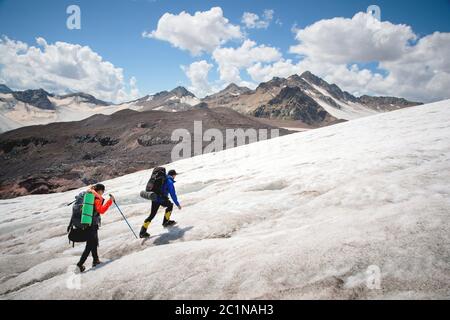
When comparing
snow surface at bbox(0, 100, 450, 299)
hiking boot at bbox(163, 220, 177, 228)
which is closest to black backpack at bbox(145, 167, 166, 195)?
hiking boot at bbox(163, 220, 177, 228)

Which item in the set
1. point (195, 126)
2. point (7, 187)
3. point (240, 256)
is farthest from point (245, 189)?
point (195, 126)

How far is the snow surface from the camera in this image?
5.76 meters

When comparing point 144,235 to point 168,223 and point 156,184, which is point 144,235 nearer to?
point 168,223

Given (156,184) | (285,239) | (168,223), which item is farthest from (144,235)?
(285,239)

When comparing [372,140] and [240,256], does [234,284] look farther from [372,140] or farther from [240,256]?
[372,140]

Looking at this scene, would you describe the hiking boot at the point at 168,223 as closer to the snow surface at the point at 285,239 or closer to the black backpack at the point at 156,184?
the snow surface at the point at 285,239

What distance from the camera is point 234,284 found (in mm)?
6020

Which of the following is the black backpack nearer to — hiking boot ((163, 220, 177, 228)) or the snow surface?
hiking boot ((163, 220, 177, 228))

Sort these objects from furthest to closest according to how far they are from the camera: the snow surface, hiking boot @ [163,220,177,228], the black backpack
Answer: hiking boot @ [163,220,177,228]
the black backpack
the snow surface

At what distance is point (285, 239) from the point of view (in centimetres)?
750

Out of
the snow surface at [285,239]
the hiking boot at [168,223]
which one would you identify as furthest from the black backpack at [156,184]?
the snow surface at [285,239]

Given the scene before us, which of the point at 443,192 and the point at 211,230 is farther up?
the point at 443,192

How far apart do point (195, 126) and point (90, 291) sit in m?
56.3

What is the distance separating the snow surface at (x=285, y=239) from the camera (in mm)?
5762
